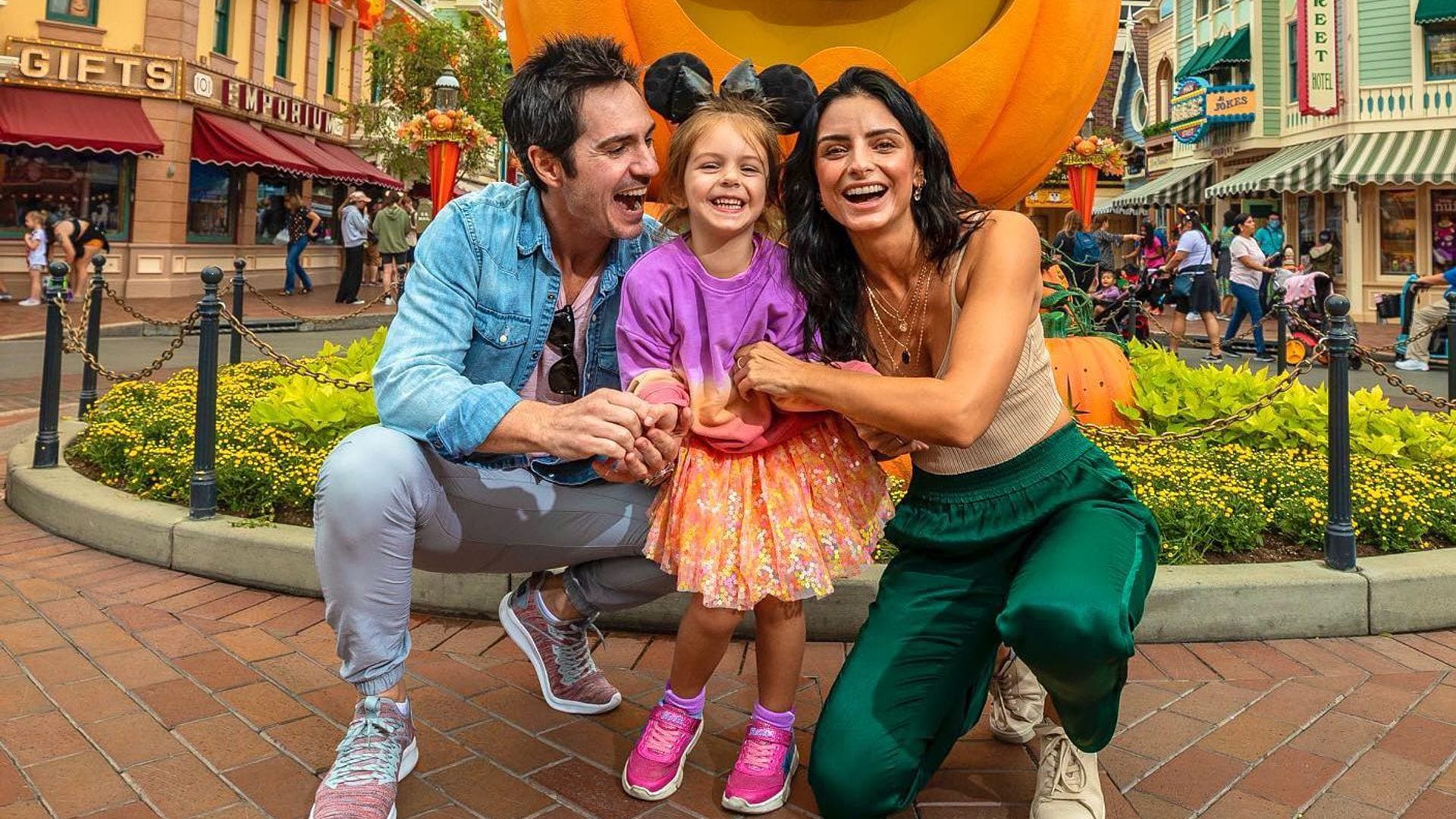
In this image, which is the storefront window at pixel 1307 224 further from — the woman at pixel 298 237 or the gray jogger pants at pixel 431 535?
the gray jogger pants at pixel 431 535

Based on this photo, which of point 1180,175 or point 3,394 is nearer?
point 3,394

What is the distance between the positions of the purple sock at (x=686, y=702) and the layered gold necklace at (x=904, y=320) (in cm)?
76

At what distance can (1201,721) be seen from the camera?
230cm

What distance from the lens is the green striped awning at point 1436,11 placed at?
1653 centimetres

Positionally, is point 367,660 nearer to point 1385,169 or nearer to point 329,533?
point 329,533

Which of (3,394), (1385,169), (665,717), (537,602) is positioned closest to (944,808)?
(665,717)

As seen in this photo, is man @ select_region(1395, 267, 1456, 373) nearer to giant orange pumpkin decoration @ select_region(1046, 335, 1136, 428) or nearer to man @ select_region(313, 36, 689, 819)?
giant orange pumpkin decoration @ select_region(1046, 335, 1136, 428)

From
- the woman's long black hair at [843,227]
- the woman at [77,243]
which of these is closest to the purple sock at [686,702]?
the woman's long black hair at [843,227]

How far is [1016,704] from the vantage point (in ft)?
7.22

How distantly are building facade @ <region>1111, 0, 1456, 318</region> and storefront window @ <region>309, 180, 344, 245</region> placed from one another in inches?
723

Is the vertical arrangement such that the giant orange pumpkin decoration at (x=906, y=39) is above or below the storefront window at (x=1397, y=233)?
below

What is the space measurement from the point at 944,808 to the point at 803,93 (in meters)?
1.39

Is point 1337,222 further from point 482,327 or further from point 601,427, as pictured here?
point 601,427

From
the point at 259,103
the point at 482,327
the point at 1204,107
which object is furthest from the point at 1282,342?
the point at 259,103
